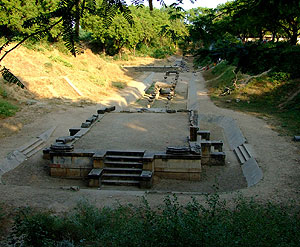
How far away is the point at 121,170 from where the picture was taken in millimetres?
10945

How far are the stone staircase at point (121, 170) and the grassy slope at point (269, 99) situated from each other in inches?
344

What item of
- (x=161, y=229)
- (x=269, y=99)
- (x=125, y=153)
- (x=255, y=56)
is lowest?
(x=269, y=99)

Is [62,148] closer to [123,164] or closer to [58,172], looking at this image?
[58,172]

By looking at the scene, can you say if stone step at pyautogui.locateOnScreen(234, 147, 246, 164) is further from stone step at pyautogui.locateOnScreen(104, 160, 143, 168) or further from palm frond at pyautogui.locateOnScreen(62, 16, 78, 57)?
palm frond at pyautogui.locateOnScreen(62, 16, 78, 57)

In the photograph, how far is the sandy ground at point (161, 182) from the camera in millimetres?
8281

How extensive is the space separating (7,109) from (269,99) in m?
17.3

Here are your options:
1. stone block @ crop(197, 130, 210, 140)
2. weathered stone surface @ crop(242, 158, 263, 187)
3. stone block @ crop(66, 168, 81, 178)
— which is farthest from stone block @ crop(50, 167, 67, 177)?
weathered stone surface @ crop(242, 158, 263, 187)

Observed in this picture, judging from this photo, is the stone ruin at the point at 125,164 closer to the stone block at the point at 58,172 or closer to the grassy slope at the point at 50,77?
the stone block at the point at 58,172

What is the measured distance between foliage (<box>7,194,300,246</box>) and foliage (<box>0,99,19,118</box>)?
Result: 38.0 feet

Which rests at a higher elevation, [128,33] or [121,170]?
[128,33]

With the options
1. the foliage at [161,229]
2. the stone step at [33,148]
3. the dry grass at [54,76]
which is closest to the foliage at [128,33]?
the dry grass at [54,76]

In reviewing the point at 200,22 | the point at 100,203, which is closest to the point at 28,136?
the point at 100,203

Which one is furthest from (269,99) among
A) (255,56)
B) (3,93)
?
(255,56)

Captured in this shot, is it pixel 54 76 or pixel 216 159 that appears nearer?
pixel 216 159
